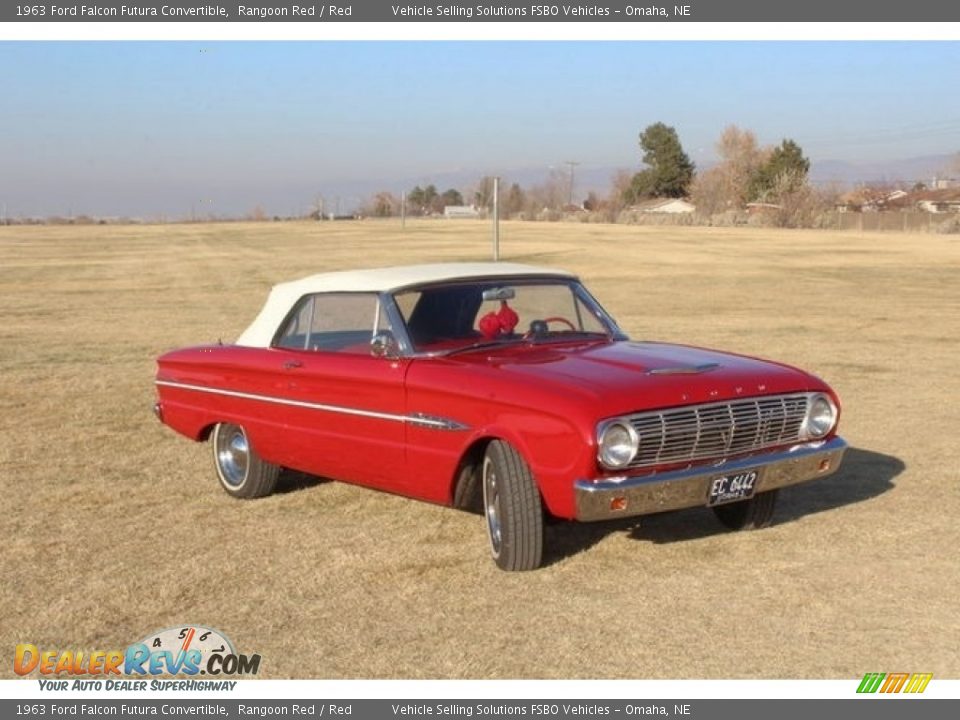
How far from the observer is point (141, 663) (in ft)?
15.9

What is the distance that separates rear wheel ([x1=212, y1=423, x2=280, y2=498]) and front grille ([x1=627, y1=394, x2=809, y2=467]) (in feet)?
9.56

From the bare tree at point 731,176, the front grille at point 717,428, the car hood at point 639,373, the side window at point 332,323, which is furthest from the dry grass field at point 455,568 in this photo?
the bare tree at point 731,176

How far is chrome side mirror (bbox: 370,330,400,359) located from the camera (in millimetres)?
6539

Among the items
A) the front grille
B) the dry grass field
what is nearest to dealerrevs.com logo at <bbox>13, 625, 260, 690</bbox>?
the dry grass field

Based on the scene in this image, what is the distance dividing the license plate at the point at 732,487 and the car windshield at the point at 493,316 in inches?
58.5

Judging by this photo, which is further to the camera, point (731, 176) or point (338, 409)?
point (731, 176)

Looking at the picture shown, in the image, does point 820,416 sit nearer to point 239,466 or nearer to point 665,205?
point 239,466

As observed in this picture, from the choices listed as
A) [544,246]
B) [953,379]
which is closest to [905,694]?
[953,379]

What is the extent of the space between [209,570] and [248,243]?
185ft

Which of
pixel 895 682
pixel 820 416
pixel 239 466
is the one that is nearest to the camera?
pixel 895 682

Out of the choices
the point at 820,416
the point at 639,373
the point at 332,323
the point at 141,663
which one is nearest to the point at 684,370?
the point at 639,373

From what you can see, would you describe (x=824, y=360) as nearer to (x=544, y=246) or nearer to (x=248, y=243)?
(x=544, y=246)

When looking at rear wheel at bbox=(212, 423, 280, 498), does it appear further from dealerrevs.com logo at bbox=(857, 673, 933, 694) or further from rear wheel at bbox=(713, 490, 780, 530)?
dealerrevs.com logo at bbox=(857, 673, 933, 694)

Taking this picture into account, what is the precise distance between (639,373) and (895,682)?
1.93 m
